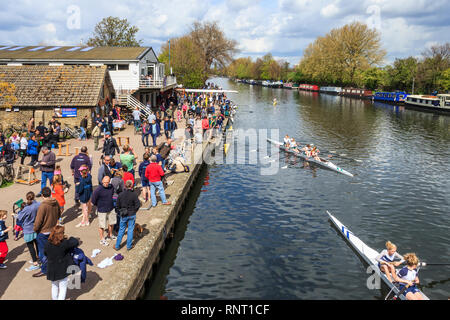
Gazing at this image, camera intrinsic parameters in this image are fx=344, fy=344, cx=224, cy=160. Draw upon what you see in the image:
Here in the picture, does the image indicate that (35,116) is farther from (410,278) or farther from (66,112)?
(410,278)

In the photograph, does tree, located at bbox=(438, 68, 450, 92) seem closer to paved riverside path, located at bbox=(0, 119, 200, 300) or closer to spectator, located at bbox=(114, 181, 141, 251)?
paved riverside path, located at bbox=(0, 119, 200, 300)

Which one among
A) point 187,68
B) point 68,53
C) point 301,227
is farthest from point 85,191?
point 187,68

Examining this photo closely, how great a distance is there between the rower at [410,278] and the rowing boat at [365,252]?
0.66ft

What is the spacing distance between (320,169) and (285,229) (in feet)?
31.2

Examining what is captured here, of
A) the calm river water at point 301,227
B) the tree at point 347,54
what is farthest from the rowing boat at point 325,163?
the tree at point 347,54

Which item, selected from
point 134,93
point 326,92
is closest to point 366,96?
point 326,92

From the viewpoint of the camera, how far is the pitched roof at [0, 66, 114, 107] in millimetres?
26281

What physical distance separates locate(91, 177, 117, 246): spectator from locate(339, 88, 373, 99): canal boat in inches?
3479

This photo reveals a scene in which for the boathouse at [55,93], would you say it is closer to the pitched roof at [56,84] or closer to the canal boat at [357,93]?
the pitched roof at [56,84]

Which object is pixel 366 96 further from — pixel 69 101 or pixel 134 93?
pixel 69 101

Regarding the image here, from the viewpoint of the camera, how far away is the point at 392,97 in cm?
7550

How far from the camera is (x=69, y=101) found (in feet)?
86.2

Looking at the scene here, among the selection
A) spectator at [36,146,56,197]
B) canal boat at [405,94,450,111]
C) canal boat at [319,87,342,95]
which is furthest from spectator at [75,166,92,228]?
canal boat at [319,87,342,95]
